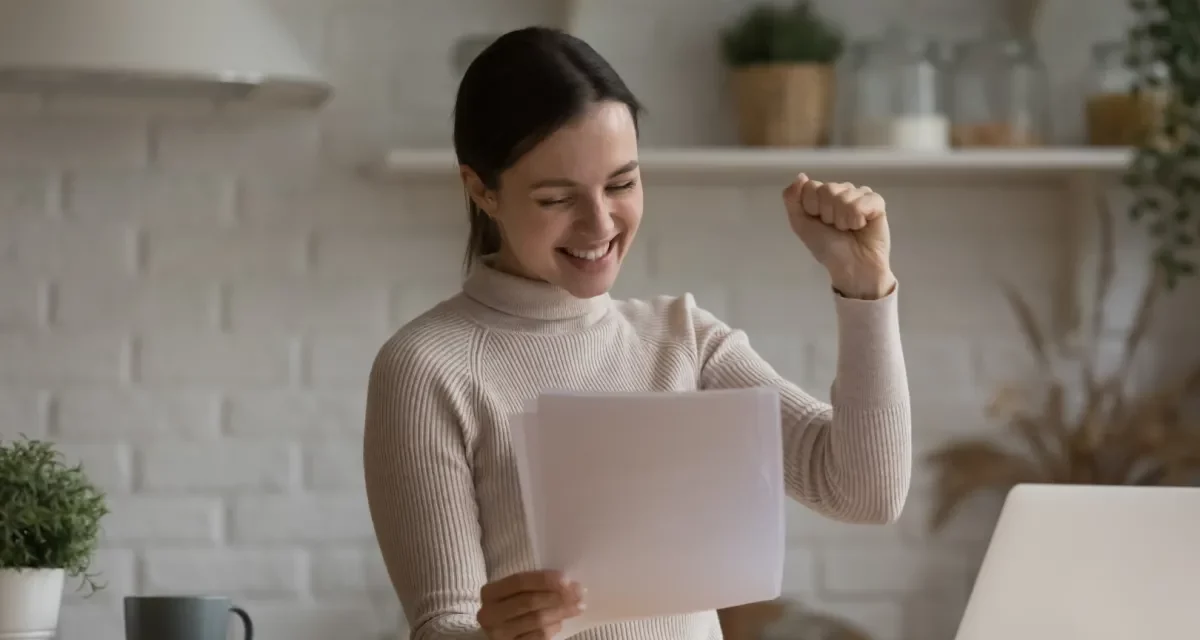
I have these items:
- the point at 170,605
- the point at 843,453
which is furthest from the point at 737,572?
the point at 170,605

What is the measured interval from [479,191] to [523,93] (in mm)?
106

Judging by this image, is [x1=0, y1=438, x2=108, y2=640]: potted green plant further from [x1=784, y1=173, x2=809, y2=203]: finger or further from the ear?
[x1=784, y1=173, x2=809, y2=203]: finger

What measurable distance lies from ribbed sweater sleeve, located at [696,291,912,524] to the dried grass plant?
0.93 metres

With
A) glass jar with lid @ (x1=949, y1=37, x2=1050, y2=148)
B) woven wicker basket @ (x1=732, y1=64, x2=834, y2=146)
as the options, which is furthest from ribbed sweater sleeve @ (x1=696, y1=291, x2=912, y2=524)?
glass jar with lid @ (x1=949, y1=37, x2=1050, y2=148)

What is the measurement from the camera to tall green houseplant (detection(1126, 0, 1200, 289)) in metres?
2.16

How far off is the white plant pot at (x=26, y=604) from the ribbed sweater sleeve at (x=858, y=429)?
0.74 m

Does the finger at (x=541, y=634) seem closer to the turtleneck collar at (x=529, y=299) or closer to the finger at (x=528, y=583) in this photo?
the finger at (x=528, y=583)

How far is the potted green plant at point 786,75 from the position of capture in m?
2.27

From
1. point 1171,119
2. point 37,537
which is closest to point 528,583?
point 37,537

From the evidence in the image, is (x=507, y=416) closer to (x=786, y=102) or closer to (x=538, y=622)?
(x=538, y=622)

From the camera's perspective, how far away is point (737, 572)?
1.20 m

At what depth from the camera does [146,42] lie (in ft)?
6.70

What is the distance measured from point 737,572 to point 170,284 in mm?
1389

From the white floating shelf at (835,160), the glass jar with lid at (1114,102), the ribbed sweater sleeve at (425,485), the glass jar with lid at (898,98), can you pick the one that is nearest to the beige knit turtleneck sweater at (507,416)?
the ribbed sweater sleeve at (425,485)
